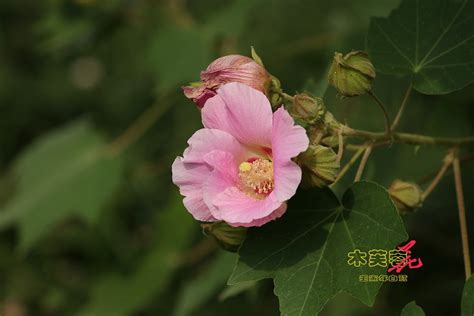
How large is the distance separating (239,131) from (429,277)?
6.28 feet

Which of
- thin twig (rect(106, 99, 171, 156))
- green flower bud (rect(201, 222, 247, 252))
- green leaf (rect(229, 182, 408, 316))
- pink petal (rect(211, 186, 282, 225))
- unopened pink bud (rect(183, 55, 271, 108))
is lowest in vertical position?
thin twig (rect(106, 99, 171, 156))

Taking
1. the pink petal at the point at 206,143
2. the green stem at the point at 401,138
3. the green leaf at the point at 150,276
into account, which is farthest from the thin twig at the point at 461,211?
the green leaf at the point at 150,276

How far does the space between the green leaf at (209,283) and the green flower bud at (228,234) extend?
70cm


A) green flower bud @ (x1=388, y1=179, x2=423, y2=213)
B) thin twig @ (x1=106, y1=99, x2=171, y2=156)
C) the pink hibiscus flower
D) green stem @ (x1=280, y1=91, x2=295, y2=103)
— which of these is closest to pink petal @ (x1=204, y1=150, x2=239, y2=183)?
the pink hibiscus flower

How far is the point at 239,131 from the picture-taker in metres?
1.67

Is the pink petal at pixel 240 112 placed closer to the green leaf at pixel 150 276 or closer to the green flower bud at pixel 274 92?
the green flower bud at pixel 274 92

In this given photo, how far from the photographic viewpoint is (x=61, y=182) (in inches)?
153

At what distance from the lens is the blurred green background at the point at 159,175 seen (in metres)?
3.28

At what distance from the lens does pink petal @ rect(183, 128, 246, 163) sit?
1623 mm

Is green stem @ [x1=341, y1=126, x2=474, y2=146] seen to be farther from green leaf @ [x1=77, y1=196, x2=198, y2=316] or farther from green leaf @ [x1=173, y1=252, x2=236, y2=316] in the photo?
green leaf @ [x1=77, y1=196, x2=198, y2=316]

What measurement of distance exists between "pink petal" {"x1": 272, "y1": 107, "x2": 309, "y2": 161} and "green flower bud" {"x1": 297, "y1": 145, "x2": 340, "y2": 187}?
0.23ft

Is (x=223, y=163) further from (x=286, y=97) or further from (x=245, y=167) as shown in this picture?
(x=286, y=97)

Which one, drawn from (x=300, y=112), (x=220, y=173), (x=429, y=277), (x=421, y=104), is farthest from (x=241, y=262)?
(x=421, y=104)

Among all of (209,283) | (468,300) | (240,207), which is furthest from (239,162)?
(209,283)
